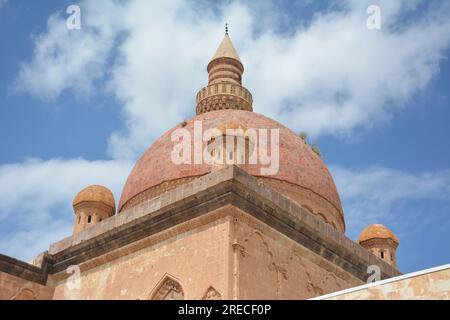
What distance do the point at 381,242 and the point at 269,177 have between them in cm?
328

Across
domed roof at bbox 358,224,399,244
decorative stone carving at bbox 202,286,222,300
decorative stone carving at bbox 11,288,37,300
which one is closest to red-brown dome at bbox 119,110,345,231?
domed roof at bbox 358,224,399,244

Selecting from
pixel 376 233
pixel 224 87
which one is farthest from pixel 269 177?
pixel 224 87

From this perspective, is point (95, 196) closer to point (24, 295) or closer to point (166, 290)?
point (24, 295)

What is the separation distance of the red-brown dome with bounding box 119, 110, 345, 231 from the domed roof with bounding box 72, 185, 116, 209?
0.56m

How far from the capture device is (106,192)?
1552cm

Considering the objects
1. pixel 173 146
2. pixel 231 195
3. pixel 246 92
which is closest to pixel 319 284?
pixel 231 195

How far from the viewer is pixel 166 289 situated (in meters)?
11.3

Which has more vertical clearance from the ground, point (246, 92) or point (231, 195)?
point (246, 92)

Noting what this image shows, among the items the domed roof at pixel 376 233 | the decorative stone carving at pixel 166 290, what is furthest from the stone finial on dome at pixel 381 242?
the decorative stone carving at pixel 166 290
